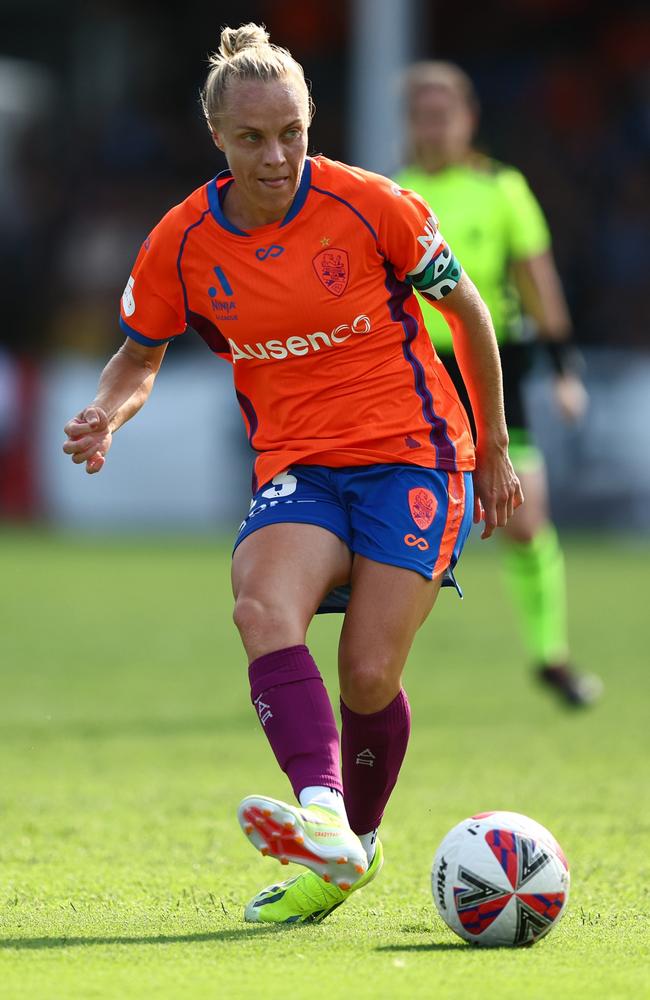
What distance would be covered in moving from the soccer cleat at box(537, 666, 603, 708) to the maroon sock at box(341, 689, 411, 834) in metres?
3.56

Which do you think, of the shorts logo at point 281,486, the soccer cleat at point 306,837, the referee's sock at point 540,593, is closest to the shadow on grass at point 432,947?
the soccer cleat at point 306,837

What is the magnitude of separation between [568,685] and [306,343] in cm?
393

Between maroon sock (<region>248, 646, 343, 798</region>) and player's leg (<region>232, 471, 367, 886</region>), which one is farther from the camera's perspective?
maroon sock (<region>248, 646, 343, 798</region>)

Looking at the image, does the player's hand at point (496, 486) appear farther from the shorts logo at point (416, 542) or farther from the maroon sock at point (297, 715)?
the maroon sock at point (297, 715)

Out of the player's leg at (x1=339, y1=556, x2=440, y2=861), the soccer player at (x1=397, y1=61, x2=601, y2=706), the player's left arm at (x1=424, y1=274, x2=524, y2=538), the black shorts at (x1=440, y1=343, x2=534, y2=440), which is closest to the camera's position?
the player's leg at (x1=339, y1=556, x2=440, y2=861)

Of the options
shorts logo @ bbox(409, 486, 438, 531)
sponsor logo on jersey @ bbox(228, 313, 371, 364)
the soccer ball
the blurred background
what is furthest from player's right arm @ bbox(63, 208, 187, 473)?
the blurred background

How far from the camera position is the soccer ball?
359 centimetres

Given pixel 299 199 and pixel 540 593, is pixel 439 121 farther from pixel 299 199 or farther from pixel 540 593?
pixel 299 199

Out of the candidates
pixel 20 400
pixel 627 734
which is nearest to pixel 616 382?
pixel 20 400

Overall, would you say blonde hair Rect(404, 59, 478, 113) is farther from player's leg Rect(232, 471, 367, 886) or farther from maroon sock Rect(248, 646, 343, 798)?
maroon sock Rect(248, 646, 343, 798)

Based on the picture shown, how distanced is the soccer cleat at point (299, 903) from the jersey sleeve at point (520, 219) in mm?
4080

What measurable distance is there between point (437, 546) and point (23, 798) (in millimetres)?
2175

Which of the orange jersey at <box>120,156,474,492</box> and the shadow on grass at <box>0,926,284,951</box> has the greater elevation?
the orange jersey at <box>120,156,474,492</box>

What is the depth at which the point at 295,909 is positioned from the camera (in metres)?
3.83
